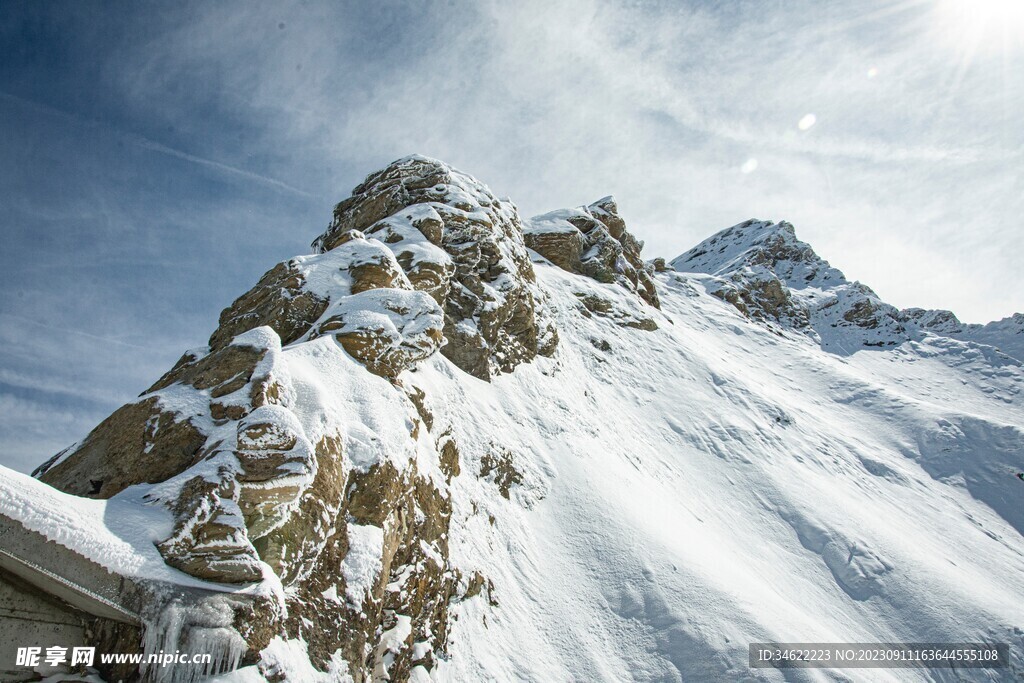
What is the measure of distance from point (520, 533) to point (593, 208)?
121ft

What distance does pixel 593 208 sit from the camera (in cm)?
4700

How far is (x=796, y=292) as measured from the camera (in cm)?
7281

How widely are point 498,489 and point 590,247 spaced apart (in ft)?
91.6

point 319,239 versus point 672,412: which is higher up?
point 319,239

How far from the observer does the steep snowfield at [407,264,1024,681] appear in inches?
530

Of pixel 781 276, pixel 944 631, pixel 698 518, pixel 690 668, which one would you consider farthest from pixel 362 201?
pixel 781 276

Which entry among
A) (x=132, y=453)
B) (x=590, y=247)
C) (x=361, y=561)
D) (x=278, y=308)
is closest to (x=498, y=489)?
(x=361, y=561)

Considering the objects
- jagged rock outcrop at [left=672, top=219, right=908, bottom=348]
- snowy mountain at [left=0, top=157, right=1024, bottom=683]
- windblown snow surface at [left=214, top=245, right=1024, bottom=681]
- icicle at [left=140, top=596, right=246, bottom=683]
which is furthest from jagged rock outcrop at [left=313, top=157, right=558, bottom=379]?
jagged rock outcrop at [left=672, top=219, right=908, bottom=348]

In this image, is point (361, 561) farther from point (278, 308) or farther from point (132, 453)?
point (278, 308)

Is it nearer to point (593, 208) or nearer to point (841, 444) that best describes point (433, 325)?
point (841, 444)

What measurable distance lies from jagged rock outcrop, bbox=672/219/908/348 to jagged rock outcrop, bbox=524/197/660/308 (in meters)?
20.5

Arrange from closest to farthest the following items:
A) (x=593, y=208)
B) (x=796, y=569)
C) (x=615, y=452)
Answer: (x=796, y=569) → (x=615, y=452) → (x=593, y=208)

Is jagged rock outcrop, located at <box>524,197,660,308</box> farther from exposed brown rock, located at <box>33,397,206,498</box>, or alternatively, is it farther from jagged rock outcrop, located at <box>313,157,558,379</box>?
exposed brown rock, located at <box>33,397,206,498</box>

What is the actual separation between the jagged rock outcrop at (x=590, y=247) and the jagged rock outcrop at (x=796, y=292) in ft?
67.3
